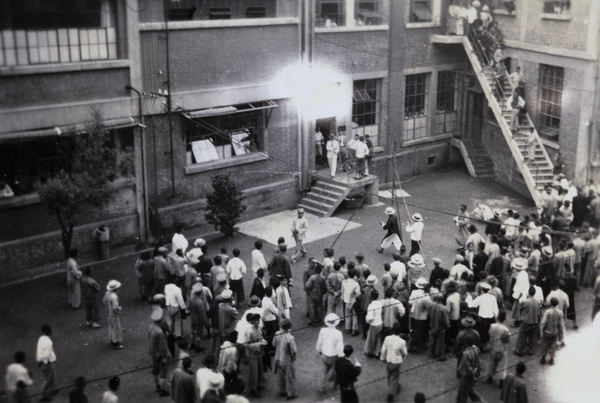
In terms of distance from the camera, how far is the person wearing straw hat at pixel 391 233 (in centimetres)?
2023

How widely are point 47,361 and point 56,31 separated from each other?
9837mm

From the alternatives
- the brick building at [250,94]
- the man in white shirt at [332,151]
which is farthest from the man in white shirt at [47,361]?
the man in white shirt at [332,151]

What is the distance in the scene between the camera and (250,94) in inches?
909

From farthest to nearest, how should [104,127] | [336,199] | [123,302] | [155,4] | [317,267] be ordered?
[336,199], [155,4], [104,127], [123,302], [317,267]

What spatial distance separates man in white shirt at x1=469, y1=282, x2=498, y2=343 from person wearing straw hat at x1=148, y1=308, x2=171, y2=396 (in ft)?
21.2

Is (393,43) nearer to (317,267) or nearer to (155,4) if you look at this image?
(155,4)

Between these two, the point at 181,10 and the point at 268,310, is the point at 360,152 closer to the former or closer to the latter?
the point at 181,10

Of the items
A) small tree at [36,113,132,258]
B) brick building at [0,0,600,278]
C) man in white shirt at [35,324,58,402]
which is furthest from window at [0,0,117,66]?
man in white shirt at [35,324,58,402]

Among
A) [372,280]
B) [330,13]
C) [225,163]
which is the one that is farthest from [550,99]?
[372,280]

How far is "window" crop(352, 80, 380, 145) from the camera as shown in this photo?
87.1 feet

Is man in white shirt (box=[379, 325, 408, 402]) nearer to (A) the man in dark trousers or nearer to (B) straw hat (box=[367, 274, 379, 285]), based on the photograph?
(A) the man in dark trousers

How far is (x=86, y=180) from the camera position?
17703 mm

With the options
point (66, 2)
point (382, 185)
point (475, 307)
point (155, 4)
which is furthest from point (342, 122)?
point (475, 307)

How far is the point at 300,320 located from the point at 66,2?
1072 cm
